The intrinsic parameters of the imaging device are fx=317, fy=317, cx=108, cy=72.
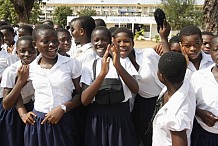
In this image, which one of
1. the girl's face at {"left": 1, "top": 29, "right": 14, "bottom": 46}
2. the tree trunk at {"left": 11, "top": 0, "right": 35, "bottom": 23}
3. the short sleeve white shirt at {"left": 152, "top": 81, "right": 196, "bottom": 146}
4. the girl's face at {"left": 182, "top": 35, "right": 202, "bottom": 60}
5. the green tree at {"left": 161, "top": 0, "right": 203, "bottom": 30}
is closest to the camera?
the short sleeve white shirt at {"left": 152, "top": 81, "right": 196, "bottom": 146}

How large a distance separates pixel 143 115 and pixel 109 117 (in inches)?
17.7

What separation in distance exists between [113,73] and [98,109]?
304 millimetres

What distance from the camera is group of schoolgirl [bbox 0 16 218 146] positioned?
7.39 feet

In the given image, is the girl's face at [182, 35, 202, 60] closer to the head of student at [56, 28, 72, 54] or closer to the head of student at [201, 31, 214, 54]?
the head of student at [201, 31, 214, 54]

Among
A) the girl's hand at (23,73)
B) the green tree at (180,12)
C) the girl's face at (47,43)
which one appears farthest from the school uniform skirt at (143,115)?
the green tree at (180,12)

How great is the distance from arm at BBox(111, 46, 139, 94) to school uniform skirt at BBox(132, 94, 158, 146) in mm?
380

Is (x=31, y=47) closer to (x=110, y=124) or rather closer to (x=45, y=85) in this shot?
(x=45, y=85)

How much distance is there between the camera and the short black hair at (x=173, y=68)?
1.94 metres

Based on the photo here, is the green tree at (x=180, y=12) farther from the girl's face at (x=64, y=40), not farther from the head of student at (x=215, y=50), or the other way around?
the head of student at (x=215, y=50)

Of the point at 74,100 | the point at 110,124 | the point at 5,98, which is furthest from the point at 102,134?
the point at 5,98

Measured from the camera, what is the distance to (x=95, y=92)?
230 centimetres

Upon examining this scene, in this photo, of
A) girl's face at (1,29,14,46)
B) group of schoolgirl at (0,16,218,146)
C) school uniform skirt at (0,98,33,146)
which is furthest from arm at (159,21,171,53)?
girl's face at (1,29,14,46)

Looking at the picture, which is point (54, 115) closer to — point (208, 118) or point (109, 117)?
point (109, 117)

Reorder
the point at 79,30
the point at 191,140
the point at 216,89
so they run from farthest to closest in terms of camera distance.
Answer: the point at 79,30, the point at 191,140, the point at 216,89
